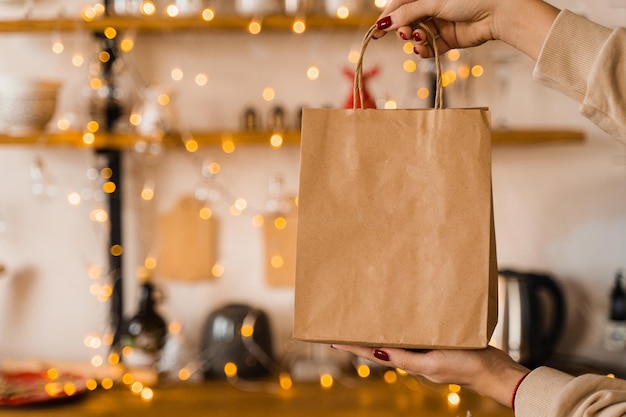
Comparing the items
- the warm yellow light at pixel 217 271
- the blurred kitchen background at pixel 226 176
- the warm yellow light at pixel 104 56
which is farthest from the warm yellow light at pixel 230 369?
the warm yellow light at pixel 104 56

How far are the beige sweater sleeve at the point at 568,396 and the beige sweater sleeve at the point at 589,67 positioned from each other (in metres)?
0.30

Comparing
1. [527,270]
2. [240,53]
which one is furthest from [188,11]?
[527,270]

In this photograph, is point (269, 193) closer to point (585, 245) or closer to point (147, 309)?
point (147, 309)

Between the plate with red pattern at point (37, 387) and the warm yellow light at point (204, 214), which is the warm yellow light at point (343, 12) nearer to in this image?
the warm yellow light at point (204, 214)

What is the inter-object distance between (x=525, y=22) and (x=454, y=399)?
981 millimetres

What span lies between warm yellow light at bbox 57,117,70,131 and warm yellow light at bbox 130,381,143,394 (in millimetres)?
675

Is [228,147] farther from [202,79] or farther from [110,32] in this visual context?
[110,32]

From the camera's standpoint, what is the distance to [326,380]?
1.80m

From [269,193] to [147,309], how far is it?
1.43 ft

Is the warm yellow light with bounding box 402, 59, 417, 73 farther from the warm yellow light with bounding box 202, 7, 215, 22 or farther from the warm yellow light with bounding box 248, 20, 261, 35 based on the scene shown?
the warm yellow light with bounding box 202, 7, 215, 22

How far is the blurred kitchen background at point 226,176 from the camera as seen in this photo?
189cm

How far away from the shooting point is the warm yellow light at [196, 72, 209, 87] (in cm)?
192

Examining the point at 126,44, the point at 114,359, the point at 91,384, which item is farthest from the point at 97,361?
the point at 126,44

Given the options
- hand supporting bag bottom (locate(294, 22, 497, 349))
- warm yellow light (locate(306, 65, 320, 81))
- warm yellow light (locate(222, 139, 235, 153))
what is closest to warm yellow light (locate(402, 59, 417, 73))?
warm yellow light (locate(306, 65, 320, 81))
